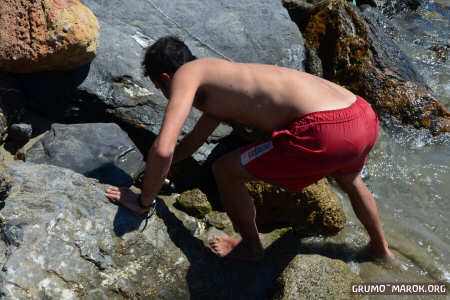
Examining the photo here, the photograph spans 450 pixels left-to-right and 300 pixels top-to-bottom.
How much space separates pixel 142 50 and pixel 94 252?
7.23 ft

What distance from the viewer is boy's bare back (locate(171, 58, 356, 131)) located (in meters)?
2.41

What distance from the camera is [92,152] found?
3111mm

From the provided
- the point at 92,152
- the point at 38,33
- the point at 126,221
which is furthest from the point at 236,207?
the point at 38,33

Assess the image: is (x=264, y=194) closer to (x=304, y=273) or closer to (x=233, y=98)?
(x=304, y=273)

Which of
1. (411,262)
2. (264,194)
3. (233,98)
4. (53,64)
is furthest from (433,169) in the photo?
(53,64)

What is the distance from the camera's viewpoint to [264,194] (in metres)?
3.26

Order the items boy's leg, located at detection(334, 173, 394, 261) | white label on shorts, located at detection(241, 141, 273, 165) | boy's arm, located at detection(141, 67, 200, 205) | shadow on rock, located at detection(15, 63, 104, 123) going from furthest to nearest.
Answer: shadow on rock, located at detection(15, 63, 104, 123) < boy's leg, located at detection(334, 173, 394, 261) < white label on shorts, located at detection(241, 141, 273, 165) < boy's arm, located at detection(141, 67, 200, 205)

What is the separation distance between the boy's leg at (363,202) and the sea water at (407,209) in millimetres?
245

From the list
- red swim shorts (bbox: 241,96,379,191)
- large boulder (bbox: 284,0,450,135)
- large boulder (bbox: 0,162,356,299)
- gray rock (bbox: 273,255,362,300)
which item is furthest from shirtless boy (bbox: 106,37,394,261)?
large boulder (bbox: 284,0,450,135)

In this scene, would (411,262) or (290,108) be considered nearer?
(290,108)

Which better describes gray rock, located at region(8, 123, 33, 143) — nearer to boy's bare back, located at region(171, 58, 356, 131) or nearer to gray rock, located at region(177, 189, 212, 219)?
gray rock, located at region(177, 189, 212, 219)

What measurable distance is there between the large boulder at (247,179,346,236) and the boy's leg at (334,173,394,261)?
11.0 inches

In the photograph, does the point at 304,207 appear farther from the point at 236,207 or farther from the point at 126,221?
the point at 126,221

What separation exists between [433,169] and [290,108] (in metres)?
2.49
